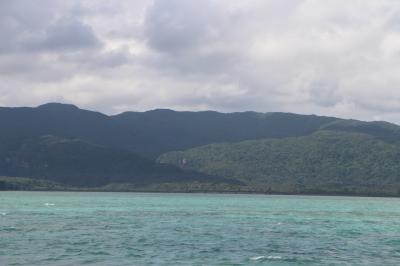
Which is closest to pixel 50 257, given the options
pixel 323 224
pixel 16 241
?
pixel 16 241

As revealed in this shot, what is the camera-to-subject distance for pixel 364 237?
89062 millimetres

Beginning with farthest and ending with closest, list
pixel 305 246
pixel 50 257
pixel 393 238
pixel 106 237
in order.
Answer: pixel 393 238, pixel 106 237, pixel 305 246, pixel 50 257

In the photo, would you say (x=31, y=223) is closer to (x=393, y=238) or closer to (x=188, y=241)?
(x=188, y=241)

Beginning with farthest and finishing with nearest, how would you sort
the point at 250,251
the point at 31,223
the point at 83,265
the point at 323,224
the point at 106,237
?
the point at 323,224 → the point at 31,223 → the point at 106,237 → the point at 250,251 → the point at 83,265

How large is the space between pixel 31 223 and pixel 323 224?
44759 millimetres

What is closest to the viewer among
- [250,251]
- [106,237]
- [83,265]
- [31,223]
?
[83,265]

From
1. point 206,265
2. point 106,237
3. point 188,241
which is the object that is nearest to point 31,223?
point 106,237

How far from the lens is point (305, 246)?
2992 inches

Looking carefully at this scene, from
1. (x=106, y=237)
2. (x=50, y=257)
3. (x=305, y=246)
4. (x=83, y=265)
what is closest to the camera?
(x=83, y=265)

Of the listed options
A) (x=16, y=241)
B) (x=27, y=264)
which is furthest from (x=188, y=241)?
(x=27, y=264)

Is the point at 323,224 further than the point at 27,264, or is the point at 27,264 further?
the point at 323,224

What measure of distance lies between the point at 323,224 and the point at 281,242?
3558cm

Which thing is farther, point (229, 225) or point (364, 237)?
point (229, 225)

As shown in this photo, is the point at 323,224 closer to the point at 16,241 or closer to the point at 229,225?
the point at 229,225
